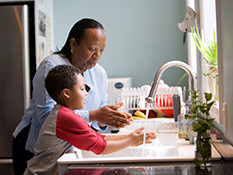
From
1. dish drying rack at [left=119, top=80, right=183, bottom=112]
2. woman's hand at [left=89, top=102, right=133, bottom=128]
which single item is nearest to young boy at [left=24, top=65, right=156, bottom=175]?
woman's hand at [left=89, top=102, right=133, bottom=128]

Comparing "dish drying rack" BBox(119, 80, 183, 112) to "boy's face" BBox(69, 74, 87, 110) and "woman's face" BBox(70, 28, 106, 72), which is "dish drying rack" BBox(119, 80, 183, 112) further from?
"boy's face" BBox(69, 74, 87, 110)

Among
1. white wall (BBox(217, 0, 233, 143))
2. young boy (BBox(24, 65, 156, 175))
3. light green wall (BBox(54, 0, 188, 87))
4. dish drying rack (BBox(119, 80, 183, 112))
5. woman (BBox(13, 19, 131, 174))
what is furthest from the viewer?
light green wall (BBox(54, 0, 188, 87))

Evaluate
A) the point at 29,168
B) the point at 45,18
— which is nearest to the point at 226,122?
the point at 29,168

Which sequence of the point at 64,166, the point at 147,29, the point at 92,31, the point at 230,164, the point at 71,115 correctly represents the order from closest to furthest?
the point at 230,164, the point at 64,166, the point at 71,115, the point at 92,31, the point at 147,29

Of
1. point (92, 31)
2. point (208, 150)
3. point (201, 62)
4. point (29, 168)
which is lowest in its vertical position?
point (29, 168)

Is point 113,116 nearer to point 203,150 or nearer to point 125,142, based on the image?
point 125,142

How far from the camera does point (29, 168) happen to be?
1375mm

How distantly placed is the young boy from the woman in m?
0.15

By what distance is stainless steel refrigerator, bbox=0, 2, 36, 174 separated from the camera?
300cm

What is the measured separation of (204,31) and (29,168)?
4.04 ft

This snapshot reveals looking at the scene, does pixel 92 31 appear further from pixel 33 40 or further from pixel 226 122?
pixel 33 40

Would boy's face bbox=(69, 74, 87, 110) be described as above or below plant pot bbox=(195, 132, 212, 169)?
above

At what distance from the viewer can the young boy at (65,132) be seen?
1.33 meters

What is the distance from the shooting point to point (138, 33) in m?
4.02
